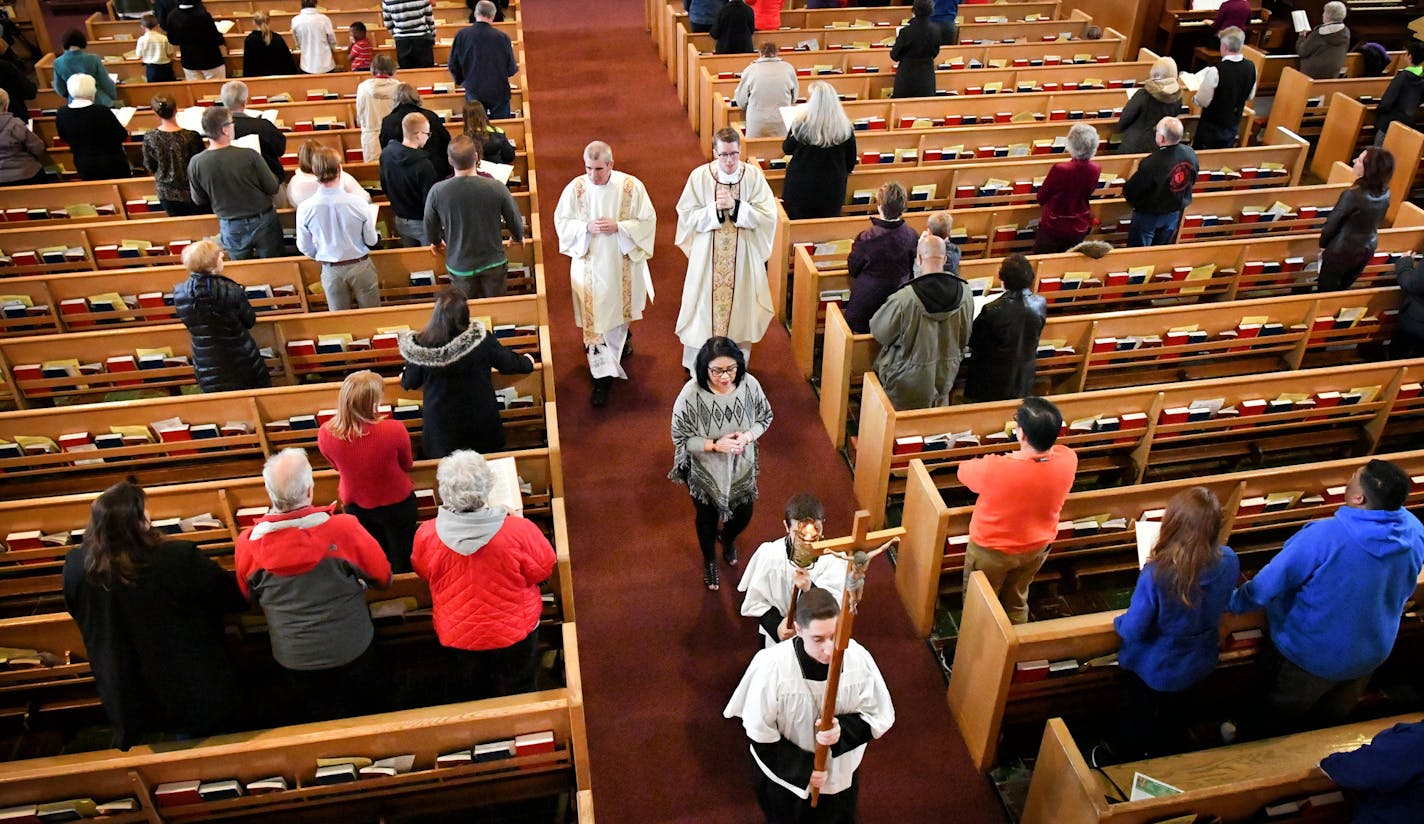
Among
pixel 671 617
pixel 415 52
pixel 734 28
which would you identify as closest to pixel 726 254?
pixel 671 617

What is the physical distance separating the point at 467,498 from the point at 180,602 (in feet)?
3.32

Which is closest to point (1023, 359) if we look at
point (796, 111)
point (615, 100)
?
point (796, 111)

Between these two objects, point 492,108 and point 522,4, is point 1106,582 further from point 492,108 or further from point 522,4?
point 522,4

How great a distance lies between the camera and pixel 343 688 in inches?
157

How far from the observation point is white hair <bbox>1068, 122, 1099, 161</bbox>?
6293 millimetres

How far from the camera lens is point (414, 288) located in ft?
21.4

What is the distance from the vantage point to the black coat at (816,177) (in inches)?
262

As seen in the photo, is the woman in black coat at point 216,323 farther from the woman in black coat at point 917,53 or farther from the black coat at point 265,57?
the woman in black coat at point 917,53

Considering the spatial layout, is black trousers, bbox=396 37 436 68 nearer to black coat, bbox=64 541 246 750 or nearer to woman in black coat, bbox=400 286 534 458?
woman in black coat, bbox=400 286 534 458

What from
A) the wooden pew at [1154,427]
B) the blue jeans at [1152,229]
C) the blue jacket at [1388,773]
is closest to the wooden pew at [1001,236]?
the blue jeans at [1152,229]

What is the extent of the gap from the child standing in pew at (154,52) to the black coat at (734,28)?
15.8ft

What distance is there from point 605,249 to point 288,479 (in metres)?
2.90

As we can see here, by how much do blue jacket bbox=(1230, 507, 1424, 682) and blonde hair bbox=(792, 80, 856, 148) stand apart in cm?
373

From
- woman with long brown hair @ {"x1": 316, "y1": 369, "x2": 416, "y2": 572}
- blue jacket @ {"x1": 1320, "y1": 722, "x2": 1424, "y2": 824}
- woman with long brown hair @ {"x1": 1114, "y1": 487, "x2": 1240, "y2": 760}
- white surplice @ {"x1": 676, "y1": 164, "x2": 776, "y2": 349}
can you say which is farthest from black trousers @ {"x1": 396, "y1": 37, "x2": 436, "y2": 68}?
blue jacket @ {"x1": 1320, "y1": 722, "x2": 1424, "y2": 824}
